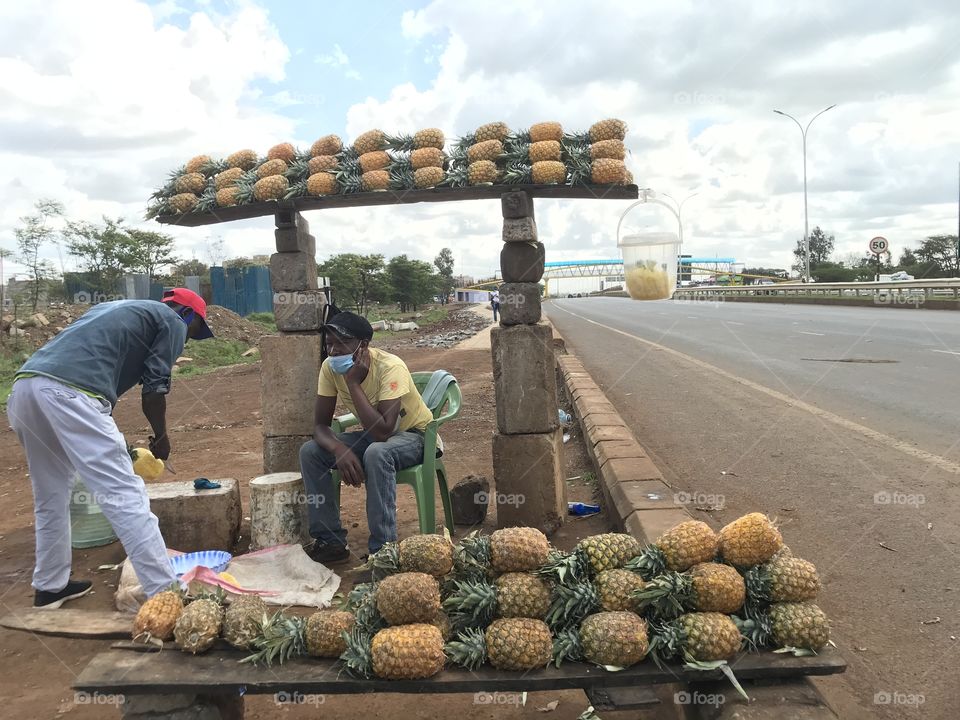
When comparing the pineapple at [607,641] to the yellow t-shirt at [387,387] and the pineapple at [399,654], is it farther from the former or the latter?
the yellow t-shirt at [387,387]

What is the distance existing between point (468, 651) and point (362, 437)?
2.08 m

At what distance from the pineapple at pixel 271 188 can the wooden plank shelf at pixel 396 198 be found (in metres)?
0.04

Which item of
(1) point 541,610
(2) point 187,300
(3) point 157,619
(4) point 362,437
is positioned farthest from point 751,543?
(2) point 187,300

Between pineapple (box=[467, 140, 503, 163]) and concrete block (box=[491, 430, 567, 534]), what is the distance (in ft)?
6.03

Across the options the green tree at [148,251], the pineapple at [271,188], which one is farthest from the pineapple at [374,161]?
the green tree at [148,251]

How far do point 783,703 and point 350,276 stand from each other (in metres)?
35.8

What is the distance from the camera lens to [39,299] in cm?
2058

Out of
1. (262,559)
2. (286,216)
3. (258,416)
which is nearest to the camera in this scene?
(262,559)

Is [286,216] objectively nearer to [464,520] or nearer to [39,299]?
[464,520]

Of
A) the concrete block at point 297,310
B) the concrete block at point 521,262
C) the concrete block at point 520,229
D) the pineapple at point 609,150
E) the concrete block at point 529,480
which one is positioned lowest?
the concrete block at point 529,480

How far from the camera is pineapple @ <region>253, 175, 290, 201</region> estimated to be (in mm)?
4875

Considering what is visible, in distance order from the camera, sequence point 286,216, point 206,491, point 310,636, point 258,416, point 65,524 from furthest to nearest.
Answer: point 258,416 → point 286,216 → point 206,491 → point 65,524 → point 310,636

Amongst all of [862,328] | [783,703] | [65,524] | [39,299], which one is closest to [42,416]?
[65,524]

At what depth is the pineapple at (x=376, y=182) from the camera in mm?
4750
